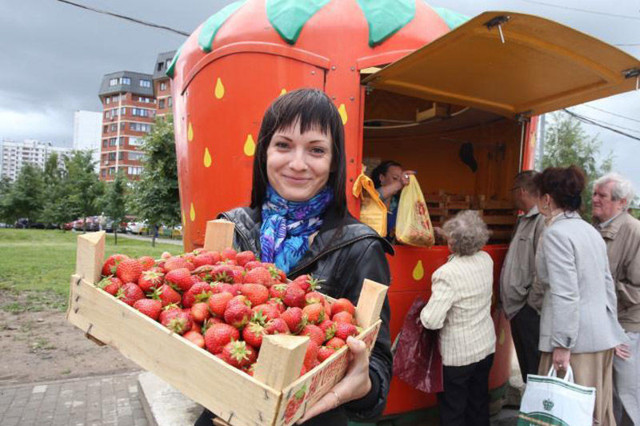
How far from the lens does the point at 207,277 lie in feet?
4.69

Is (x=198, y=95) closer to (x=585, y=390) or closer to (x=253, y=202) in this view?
(x=253, y=202)

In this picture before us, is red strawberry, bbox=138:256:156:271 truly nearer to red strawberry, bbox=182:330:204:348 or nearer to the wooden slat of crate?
the wooden slat of crate

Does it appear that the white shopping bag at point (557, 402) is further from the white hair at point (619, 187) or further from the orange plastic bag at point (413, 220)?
the white hair at point (619, 187)

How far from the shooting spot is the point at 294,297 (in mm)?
1324

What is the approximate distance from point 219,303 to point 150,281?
0.82ft

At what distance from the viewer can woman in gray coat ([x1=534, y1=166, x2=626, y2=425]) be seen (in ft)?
9.48

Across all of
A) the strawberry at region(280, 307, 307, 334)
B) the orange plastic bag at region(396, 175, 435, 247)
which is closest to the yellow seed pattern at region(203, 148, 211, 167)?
the orange plastic bag at region(396, 175, 435, 247)

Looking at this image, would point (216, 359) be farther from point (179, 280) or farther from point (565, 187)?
point (565, 187)

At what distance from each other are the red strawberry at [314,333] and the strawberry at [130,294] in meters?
0.50

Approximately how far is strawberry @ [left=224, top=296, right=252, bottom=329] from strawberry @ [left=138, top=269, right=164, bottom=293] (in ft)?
0.91

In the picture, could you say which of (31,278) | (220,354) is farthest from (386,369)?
(31,278)

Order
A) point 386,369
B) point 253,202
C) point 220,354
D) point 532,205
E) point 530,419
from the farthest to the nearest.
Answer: point 532,205 < point 530,419 < point 253,202 < point 386,369 < point 220,354

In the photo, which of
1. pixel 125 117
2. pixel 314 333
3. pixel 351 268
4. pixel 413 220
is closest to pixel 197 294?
pixel 314 333

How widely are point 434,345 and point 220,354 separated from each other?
2.73 m
